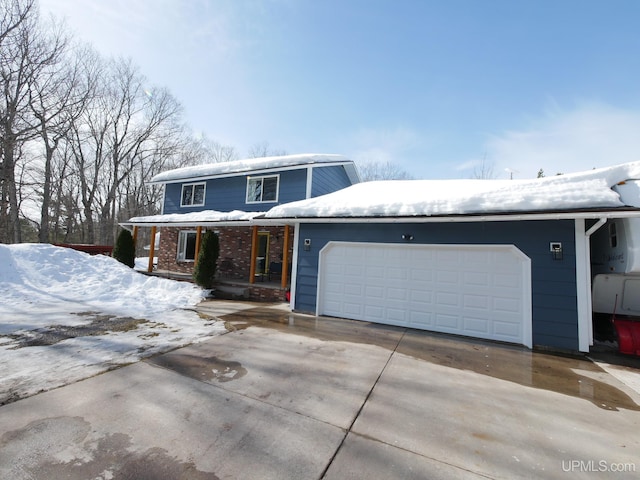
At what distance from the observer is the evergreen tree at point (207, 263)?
1077cm

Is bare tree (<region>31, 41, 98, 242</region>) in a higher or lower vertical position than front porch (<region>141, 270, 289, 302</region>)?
higher

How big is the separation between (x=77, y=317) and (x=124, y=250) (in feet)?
24.1

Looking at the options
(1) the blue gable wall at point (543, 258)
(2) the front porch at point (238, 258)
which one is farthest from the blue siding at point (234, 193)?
(1) the blue gable wall at point (543, 258)

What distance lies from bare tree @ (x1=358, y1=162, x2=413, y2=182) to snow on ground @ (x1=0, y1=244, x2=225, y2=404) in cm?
2539

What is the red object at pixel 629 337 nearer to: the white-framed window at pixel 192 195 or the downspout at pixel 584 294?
the downspout at pixel 584 294

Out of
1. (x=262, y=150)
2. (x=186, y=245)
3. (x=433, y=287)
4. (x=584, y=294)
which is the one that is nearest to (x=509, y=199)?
(x=584, y=294)

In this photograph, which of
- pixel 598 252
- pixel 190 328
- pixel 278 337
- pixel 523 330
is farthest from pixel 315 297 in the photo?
pixel 598 252

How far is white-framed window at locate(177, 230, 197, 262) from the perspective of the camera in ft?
46.6

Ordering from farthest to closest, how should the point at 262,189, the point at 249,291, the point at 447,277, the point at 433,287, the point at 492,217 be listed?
1. the point at 262,189
2. the point at 249,291
3. the point at 433,287
4. the point at 447,277
5. the point at 492,217

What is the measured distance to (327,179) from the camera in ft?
43.3

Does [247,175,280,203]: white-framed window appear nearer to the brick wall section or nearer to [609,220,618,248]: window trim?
the brick wall section

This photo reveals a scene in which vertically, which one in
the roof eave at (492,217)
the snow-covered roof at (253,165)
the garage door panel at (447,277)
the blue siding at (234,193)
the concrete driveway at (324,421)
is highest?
the snow-covered roof at (253,165)

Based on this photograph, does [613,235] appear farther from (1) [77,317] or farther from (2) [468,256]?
(1) [77,317]

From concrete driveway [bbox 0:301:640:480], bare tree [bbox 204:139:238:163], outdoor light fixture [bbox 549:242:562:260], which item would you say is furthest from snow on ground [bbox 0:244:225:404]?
bare tree [bbox 204:139:238:163]
